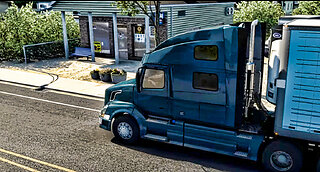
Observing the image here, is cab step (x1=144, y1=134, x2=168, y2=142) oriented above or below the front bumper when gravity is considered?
below

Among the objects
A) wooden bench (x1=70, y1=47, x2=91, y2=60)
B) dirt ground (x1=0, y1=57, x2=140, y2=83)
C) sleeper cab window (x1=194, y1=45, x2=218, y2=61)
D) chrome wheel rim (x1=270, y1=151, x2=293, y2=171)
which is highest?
sleeper cab window (x1=194, y1=45, x2=218, y2=61)

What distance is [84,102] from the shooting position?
15141 mm

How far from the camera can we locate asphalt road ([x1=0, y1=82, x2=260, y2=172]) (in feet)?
30.2

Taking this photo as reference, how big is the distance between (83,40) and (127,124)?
1784 centimetres

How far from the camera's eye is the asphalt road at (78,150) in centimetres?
921

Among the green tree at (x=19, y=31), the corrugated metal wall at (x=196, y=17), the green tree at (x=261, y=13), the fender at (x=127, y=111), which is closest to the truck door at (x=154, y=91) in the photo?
the fender at (x=127, y=111)

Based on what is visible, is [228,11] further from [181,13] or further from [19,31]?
[19,31]

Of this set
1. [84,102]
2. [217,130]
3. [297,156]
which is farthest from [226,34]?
[84,102]

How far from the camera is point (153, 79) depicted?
33.1 ft

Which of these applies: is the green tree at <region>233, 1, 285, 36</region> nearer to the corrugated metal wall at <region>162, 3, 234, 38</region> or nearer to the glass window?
the corrugated metal wall at <region>162, 3, 234, 38</region>

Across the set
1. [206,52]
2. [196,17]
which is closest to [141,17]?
[196,17]

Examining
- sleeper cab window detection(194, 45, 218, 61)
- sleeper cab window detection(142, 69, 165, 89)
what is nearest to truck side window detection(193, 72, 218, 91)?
sleeper cab window detection(194, 45, 218, 61)

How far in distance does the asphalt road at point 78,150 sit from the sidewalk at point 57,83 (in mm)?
2953

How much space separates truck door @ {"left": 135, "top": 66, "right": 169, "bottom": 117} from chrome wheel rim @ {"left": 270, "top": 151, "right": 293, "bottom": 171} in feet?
11.0
